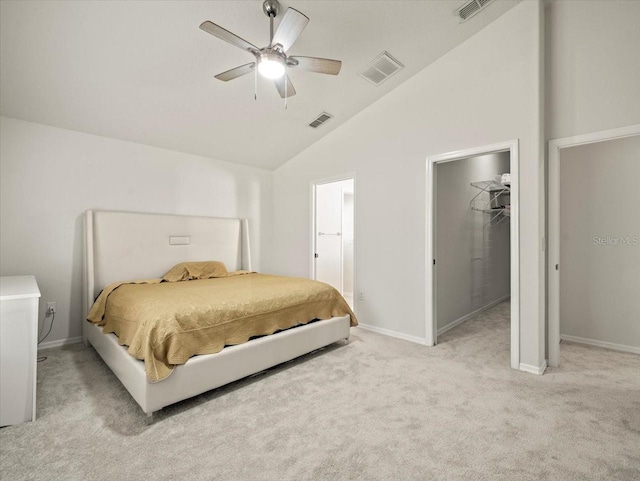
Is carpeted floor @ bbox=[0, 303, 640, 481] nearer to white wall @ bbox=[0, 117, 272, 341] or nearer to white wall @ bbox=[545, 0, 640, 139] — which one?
white wall @ bbox=[0, 117, 272, 341]

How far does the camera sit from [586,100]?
2.60 metres

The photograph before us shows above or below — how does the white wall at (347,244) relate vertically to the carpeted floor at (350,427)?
above

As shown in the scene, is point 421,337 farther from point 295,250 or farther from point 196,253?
point 196,253

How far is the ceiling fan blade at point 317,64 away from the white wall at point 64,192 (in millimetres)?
2545

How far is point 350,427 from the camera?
1867 millimetres

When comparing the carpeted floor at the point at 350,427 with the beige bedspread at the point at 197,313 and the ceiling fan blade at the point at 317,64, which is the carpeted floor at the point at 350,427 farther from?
the ceiling fan blade at the point at 317,64

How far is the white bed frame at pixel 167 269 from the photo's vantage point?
206 cm

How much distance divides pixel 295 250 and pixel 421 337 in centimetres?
224

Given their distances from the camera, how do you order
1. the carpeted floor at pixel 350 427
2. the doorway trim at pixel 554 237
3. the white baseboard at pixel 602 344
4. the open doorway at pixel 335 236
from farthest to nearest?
1. the open doorway at pixel 335 236
2. the white baseboard at pixel 602 344
3. the doorway trim at pixel 554 237
4. the carpeted floor at pixel 350 427

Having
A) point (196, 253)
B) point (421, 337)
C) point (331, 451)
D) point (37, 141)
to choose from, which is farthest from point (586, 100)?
point (37, 141)

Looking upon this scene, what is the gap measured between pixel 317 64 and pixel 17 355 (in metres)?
2.70

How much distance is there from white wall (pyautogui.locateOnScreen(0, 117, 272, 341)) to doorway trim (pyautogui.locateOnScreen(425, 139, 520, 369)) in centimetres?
312

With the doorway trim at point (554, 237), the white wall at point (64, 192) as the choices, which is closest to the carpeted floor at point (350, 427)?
the doorway trim at point (554, 237)

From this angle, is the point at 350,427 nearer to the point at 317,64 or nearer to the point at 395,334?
the point at 395,334
